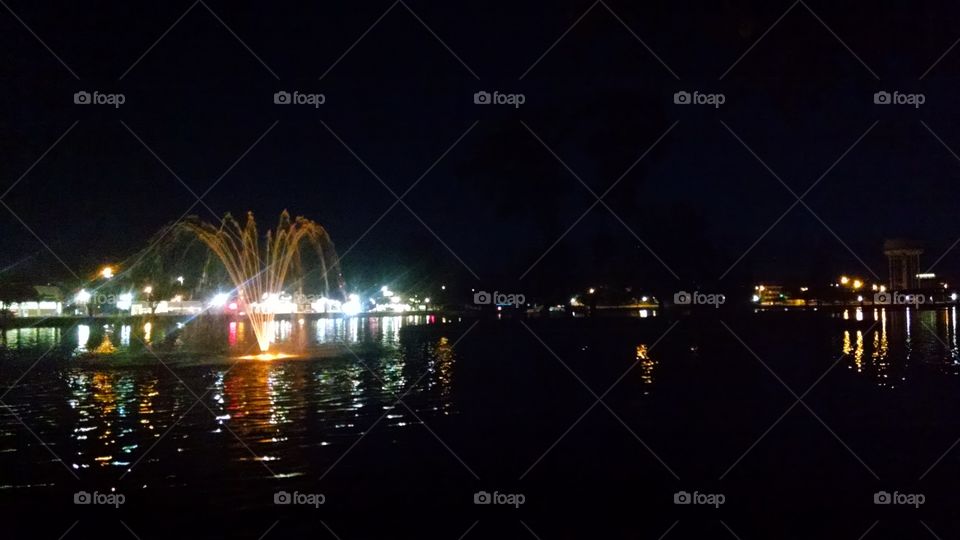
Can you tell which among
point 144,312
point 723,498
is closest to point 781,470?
point 723,498

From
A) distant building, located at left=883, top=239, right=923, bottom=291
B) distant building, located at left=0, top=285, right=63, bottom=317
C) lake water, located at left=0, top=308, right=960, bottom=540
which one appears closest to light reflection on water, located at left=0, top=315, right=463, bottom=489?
lake water, located at left=0, top=308, right=960, bottom=540

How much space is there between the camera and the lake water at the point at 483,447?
25.6ft

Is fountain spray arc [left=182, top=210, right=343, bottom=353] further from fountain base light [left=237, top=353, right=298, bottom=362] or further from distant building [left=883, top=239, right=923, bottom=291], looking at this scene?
distant building [left=883, top=239, right=923, bottom=291]

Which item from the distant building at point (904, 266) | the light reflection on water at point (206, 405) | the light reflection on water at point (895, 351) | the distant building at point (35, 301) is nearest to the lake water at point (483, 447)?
the light reflection on water at point (206, 405)

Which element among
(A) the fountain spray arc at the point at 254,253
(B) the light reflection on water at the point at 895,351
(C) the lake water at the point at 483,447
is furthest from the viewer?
(A) the fountain spray arc at the point at 254,253

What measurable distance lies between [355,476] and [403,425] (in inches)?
130

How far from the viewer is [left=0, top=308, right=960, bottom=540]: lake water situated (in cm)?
780

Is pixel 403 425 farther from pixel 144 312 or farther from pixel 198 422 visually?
pixel 144 312

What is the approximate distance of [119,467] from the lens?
384 inches

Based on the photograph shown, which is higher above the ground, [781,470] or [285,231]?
[285,231]

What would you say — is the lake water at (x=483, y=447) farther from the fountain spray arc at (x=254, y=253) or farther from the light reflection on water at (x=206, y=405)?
the fountain spray arc at (x=254, y=253)

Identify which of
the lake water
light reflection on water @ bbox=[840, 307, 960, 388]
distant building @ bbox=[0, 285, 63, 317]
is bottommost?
the lake water

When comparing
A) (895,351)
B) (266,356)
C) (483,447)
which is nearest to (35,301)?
(266,356)

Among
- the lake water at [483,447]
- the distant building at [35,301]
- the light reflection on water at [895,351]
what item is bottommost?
the lake water at [483,447]
